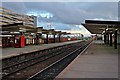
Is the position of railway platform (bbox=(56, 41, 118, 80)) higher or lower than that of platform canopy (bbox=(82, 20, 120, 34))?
lower

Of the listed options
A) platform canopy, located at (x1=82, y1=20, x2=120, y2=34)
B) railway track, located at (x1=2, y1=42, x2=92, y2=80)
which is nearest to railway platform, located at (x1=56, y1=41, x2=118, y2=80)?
railway track, located at (x1=2, y1=42, x2=92, y2=80)

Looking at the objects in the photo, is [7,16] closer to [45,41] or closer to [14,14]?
[14,14]

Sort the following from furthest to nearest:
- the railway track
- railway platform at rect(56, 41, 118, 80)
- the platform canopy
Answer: the platform canopy
the railway track
railway platform at rect(56, 41, 118, 80)

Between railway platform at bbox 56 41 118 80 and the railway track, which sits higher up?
railway platform at bbox 56 41 118 80

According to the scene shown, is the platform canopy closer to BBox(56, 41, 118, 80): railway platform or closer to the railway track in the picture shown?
the railway track

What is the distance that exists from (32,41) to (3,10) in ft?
113

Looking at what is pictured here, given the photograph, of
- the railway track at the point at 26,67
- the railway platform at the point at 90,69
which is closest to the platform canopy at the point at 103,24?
the railway track at the point at 26,67

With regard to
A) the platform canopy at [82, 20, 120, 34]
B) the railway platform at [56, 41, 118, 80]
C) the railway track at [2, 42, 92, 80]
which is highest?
the platform canopy at [82, 20, 120, 34]

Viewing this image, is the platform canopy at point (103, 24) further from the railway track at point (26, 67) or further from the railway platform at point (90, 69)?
the railway platform at point (90, 69)

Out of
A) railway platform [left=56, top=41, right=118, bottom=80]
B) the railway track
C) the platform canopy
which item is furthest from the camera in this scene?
the platform canopy

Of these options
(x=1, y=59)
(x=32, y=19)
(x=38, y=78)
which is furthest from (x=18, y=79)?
(x=32, y=19)

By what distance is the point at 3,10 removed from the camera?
9331cm

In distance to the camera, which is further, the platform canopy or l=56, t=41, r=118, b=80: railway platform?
the platform canopy

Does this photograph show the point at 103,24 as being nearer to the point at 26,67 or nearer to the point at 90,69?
the point at 26,67
